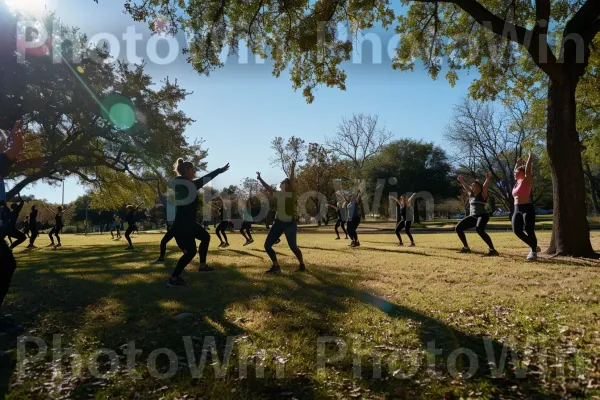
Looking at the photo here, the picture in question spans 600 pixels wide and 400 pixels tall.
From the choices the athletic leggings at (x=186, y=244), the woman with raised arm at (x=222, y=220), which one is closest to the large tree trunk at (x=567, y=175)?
the athletic leggings at (x=186, y=244)

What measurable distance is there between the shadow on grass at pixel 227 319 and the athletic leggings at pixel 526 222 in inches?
169

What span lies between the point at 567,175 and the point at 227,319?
9.37 m

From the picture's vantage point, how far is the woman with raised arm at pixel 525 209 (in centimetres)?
850

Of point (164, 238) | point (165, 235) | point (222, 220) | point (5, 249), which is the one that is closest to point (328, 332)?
point (5, 249)

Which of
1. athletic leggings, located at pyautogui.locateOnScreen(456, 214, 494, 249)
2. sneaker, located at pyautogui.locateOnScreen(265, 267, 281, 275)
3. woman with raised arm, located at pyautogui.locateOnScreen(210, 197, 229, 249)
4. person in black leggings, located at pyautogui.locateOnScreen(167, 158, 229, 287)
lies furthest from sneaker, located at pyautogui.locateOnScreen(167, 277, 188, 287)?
woman with raised arm, located at pyautogui.locateOnScreen(210, 197, 229, 249)

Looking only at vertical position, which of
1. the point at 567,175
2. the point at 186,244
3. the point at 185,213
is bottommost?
the point at 186,244

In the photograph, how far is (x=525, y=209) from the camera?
858cm

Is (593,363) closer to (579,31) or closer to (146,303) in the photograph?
(146,303)

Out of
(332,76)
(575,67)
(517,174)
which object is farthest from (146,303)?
(575,67)

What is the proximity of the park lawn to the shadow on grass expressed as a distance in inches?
0.7

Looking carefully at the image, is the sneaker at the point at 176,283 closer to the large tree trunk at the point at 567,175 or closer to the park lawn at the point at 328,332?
the park lawn at the point at 328,332

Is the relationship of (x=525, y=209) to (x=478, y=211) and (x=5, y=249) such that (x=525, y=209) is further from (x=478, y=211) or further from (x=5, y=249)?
(x=5, y=249)

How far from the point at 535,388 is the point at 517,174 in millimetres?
7426

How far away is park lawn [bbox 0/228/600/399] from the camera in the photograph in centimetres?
291
